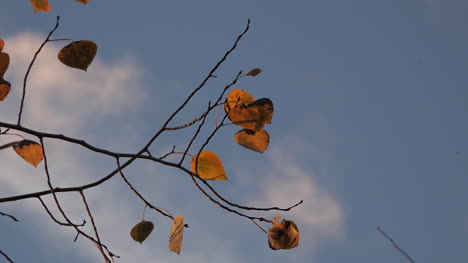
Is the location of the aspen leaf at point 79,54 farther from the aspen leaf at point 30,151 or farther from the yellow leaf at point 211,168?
the yellow leaf at point 211,168

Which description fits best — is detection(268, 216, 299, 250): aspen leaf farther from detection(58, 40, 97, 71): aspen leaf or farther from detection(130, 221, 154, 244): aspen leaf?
detection(58, 40, 97, 71): aspen leaf

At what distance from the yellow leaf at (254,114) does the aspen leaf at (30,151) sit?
0.41 metres

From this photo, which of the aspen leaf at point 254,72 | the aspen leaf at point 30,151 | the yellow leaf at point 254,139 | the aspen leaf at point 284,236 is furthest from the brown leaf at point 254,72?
the aspen leaf at point 30,151

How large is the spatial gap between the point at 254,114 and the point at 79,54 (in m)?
0.38

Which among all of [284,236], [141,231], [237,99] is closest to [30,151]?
[141,231]

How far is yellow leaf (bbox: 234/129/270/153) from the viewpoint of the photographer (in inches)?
41.1

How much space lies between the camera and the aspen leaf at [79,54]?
1091 mm

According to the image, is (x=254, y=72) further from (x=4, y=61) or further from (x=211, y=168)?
(x=4, y=61)

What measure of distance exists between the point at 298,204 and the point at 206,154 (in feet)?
0.69

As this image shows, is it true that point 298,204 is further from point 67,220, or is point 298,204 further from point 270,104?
point 67,220

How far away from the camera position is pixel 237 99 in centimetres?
A: 105

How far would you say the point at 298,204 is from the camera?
1089 millimetres

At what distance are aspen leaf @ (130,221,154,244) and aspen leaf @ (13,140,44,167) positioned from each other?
24 centimetres

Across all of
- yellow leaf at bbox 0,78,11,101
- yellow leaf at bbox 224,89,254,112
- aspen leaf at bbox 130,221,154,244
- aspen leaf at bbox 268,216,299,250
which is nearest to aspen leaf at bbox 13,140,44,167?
yellow leaf at bbox 0,78,11,101
